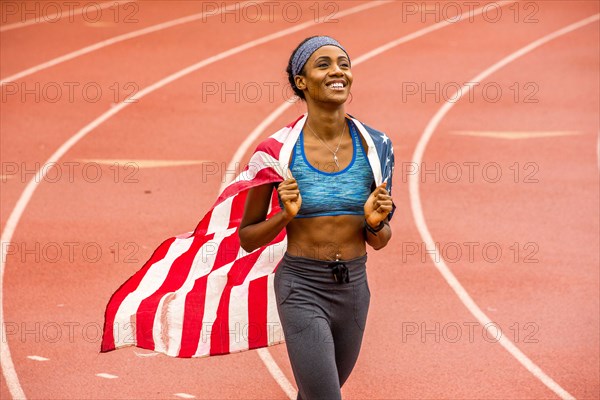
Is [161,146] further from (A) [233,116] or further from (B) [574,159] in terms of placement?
(B) [574,159]

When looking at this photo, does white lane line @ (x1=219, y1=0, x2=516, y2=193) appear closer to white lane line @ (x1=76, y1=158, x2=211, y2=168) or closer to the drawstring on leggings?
white lane line @ (x1=76, y1=158, x2=211, y2=168)

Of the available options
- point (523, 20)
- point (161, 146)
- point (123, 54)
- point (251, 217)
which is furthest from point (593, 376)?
point (523, 20)

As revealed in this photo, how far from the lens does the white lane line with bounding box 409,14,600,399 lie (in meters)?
7.66

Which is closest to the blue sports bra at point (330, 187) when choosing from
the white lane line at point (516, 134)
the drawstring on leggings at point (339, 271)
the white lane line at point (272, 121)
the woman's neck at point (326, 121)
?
the woman's neck at point (326, 121)

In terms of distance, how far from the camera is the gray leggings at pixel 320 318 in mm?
4773

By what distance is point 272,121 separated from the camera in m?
14.3

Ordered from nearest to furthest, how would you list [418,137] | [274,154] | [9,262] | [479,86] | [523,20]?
[274,154]
[9,262]
[418,137]
[479,86]
[523,20]

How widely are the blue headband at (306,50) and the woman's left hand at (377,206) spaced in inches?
25.7

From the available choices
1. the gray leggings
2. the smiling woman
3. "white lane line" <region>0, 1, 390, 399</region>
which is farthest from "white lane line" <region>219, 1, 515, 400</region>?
the smiling woman

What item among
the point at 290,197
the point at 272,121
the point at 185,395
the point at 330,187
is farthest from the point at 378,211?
the point at 272,121

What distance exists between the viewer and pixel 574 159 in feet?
43.3

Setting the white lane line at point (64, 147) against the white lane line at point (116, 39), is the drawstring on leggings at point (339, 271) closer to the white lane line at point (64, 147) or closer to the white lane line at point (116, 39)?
the white lane line at point (64, 147)

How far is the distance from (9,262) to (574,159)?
6735mm

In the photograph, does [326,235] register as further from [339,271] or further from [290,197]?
[290,197]
